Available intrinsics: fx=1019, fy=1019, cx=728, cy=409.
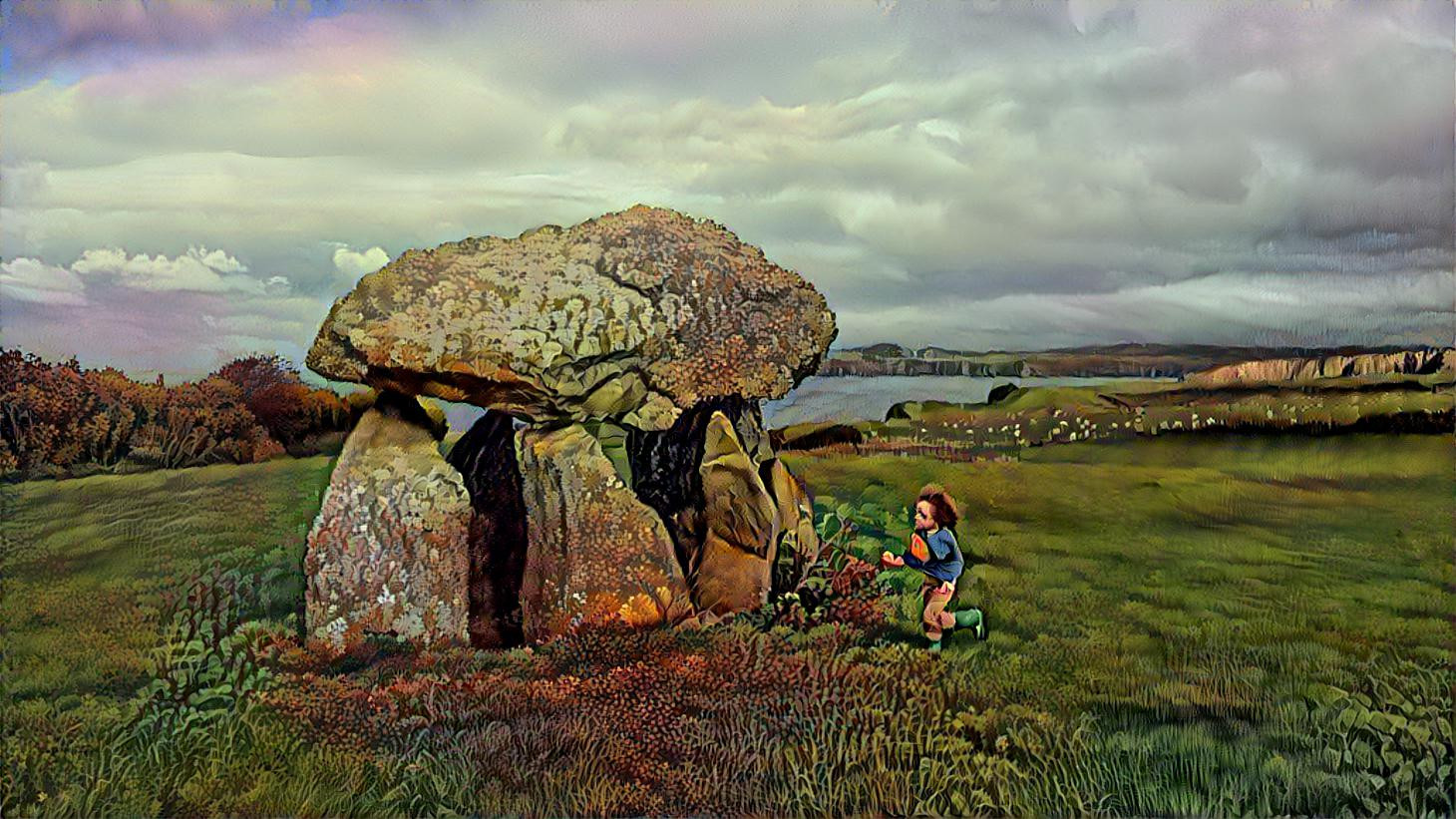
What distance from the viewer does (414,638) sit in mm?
5449

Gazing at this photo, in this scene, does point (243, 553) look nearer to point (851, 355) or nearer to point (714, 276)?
point (714, 276)

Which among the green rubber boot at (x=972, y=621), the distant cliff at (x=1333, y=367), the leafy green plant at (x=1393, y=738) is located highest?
the distant cliff at (x=1333, y=367)

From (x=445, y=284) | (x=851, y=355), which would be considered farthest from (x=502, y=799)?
(x=851, y=355)

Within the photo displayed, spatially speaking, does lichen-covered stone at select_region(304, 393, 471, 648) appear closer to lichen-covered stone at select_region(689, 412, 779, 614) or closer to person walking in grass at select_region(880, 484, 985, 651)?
lichen-covered stone at select_region(689, 412, 779, 614)

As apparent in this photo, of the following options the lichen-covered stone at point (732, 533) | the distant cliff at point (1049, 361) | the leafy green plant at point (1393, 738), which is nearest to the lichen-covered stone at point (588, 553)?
the lichen-covered stone at point (732, 533)

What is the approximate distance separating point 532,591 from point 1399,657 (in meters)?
4.65

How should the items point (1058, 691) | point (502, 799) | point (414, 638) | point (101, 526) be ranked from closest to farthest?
point (502, 799), point (1058, 691), point (414, 638), point (101, 526)

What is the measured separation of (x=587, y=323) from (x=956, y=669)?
263 cm

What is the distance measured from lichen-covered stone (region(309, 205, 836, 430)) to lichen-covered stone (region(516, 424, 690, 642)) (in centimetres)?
34

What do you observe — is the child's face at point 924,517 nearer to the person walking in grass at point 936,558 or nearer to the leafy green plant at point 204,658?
the person walking in grass at point 936,558

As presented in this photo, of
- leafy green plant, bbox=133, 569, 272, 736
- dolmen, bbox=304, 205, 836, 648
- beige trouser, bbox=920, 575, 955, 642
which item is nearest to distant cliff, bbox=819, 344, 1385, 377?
dolmen, bbox=304, 205, 836, 648

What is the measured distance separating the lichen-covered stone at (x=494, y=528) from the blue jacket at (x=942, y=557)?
7.33 ft

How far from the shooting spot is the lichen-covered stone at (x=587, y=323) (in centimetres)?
539

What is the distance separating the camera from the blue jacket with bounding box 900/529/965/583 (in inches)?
205
